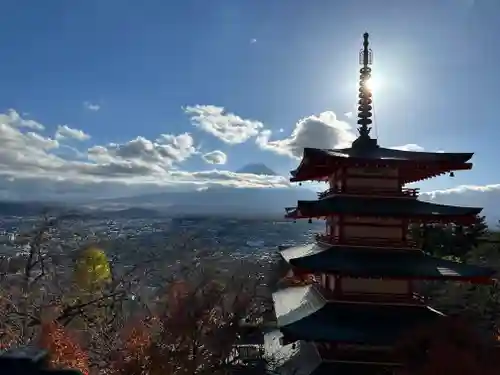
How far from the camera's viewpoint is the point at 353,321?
35.8 feet

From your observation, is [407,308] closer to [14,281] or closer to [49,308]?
[49,308]

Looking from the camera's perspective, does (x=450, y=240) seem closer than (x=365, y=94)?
No

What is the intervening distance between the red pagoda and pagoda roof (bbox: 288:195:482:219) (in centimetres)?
3

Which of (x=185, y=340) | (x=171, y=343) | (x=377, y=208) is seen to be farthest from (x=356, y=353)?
(x=185, y=340)

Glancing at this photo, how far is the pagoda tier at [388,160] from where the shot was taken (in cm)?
1173

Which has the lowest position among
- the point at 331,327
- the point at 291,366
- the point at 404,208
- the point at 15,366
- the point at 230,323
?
the point at 230,323

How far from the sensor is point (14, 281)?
96.5ft

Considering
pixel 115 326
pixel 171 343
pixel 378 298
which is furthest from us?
pixel 115 326

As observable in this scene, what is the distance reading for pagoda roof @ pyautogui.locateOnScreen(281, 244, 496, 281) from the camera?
10938 millimetres

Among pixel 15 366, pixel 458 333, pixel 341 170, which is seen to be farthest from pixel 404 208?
pixel 15 366

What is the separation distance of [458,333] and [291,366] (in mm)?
4699

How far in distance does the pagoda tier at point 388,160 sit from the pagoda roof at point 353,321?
11.8ft

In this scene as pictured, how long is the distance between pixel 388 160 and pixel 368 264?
2.73 metres

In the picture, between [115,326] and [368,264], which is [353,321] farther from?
[115,326]
